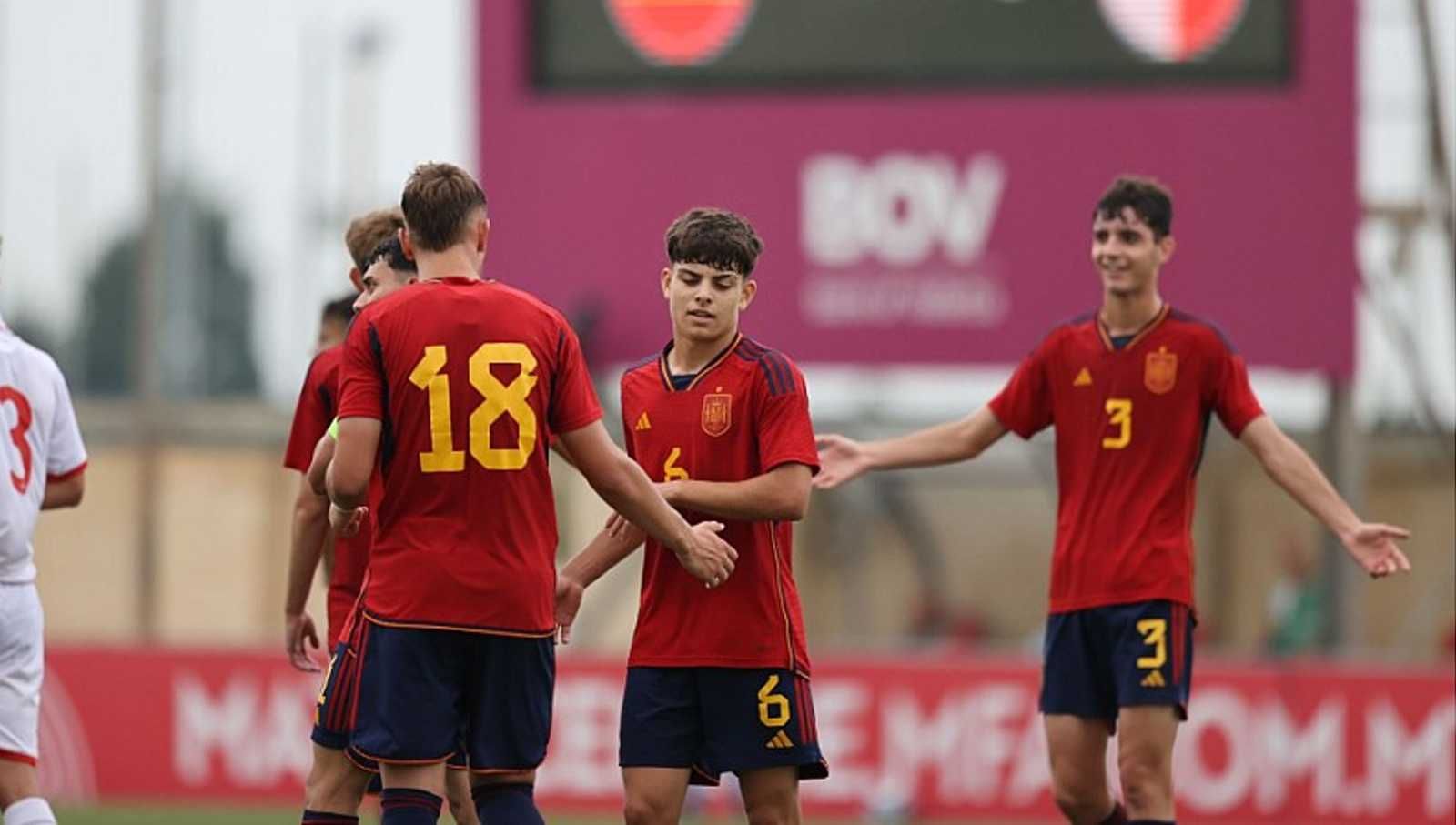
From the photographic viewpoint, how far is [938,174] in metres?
15.2

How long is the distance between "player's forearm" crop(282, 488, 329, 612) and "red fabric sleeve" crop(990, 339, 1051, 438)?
240cm

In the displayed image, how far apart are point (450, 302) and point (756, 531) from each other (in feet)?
4.33

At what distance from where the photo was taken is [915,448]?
8938 mm

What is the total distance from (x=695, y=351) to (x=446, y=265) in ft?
3.44

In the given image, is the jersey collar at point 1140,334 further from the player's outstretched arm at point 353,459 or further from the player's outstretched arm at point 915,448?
the player's outstretched arm at point 353,459

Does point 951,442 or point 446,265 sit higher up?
point 446,265

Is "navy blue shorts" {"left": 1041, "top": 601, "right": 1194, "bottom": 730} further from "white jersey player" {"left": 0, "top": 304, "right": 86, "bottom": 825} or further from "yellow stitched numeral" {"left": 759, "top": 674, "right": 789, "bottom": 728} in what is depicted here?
"white jersey player" {"left": 0, "top": 304, "right": 86, "bottom": 825}

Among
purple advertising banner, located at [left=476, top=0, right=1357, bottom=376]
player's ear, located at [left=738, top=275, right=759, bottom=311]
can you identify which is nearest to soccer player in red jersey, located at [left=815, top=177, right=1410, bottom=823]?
player's ear, located at [left=738, top=275, right=759, bottom=311]

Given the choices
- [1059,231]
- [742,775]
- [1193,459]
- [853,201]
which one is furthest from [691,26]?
[742,775]

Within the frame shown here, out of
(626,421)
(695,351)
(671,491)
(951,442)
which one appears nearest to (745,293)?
(695,351)

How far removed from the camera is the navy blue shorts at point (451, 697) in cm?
680

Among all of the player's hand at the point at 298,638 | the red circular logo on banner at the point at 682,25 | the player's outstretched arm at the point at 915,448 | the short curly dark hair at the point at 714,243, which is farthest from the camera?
the red circular logo on banner at the point at 682,25

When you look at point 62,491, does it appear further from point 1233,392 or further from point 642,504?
point 1233,392

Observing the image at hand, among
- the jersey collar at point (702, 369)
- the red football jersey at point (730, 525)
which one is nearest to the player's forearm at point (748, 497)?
the red football jersey at point (730, 525)
